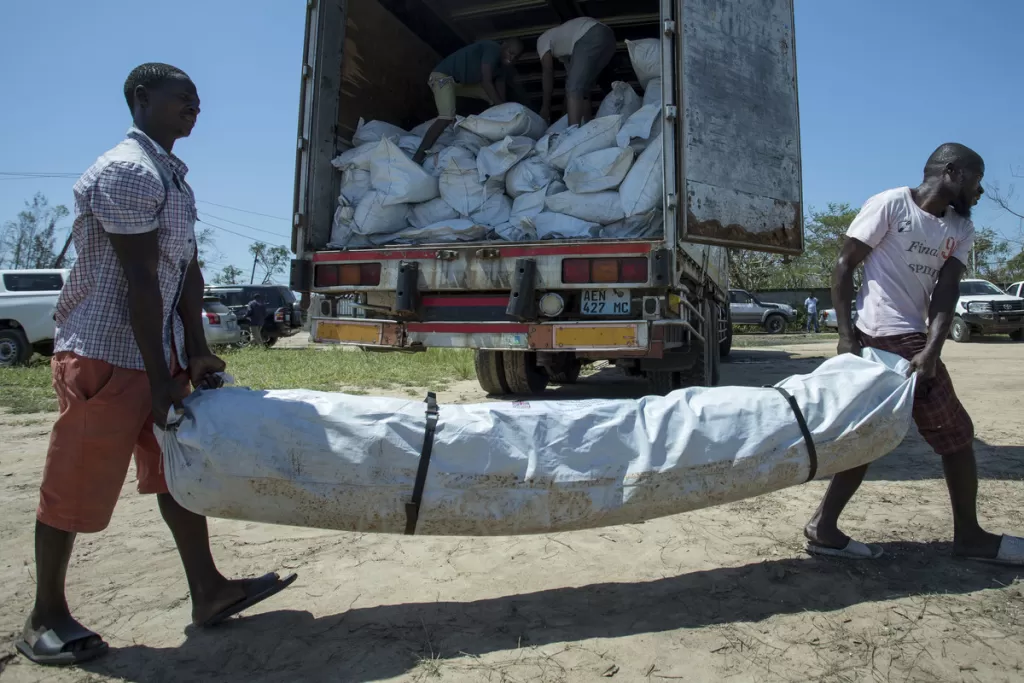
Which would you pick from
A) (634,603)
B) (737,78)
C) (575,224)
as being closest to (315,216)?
(575,224)

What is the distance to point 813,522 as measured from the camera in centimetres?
281

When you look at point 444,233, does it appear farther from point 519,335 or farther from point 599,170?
point 599,170

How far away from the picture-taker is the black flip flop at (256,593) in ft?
7.55

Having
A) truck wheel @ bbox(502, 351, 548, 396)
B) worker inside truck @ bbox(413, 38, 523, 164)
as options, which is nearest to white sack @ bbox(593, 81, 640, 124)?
worker inside truck @ bbox(413, 38, 523, 164)

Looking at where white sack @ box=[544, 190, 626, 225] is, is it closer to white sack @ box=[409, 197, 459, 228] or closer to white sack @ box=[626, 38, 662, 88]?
white sack @ box=[409, 197, 459, 228]

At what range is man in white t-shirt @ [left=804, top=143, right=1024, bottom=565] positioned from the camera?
2664 millimetres

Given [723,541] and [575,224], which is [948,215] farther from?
[575,224]

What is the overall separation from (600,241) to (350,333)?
1967 mm

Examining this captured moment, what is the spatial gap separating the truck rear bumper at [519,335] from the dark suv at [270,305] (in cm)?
1166

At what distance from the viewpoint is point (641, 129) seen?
4.95 metres

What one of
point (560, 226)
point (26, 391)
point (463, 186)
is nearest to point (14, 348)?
point (26, 391)

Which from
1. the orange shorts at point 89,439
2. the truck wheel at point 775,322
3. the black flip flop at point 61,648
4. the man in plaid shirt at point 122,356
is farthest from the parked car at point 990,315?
the black flip flop at point 61,648

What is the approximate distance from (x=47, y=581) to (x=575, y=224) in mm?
3630

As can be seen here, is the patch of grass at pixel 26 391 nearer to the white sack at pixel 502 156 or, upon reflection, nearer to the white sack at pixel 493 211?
the white sack at pixel 493 211
